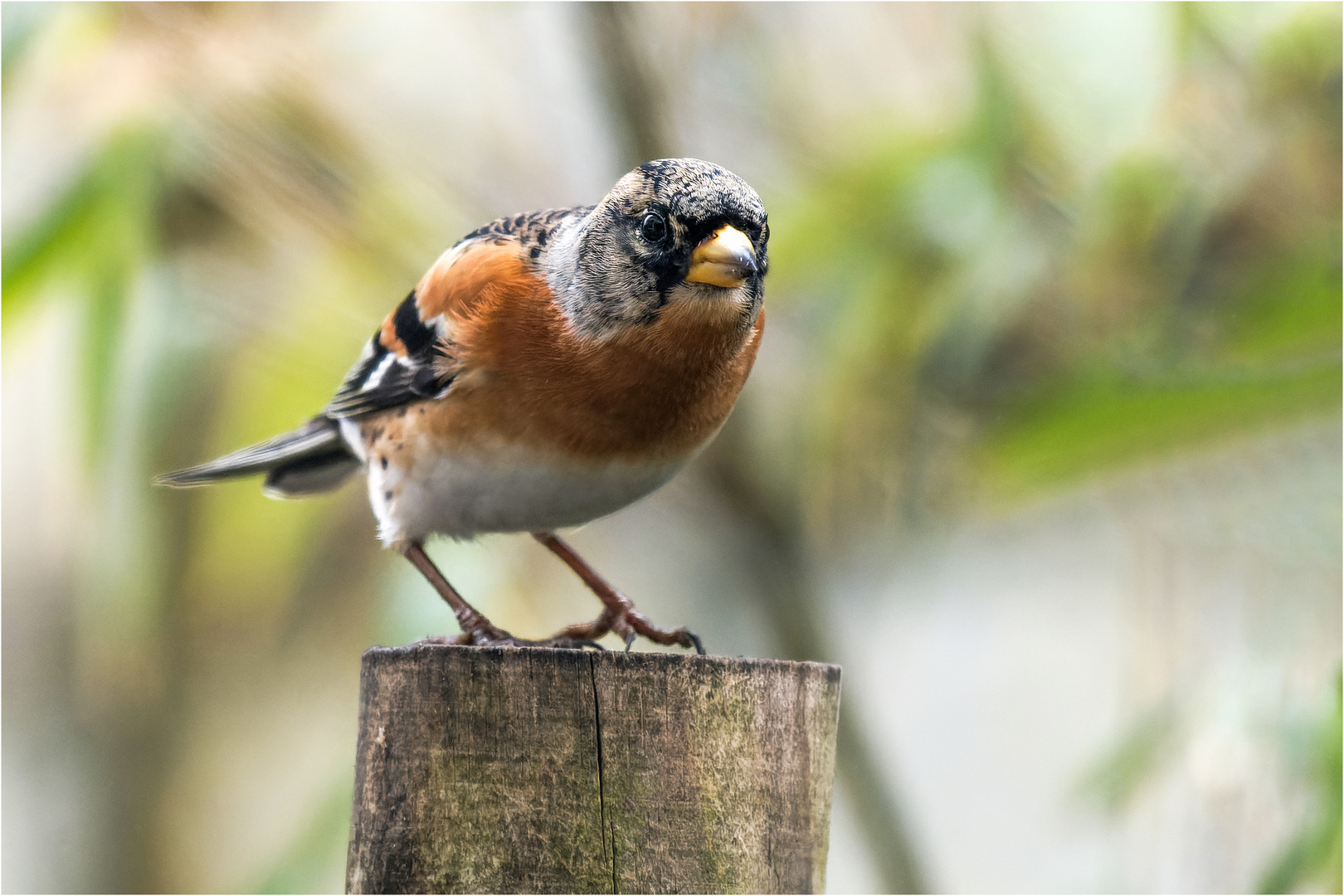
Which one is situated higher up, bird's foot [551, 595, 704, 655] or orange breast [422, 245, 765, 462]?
orange breast [422, 245, 765, 462]

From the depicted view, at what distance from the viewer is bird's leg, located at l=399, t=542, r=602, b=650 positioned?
2.63 metres

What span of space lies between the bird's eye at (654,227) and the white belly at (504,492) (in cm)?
48

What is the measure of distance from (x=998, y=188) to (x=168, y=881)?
4.99 metres

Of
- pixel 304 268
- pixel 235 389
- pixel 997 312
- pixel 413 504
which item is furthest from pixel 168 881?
pixel 997 312

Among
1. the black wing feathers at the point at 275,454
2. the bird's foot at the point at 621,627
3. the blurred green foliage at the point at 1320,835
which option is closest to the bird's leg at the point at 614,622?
the bird's foot at the point at 621,627

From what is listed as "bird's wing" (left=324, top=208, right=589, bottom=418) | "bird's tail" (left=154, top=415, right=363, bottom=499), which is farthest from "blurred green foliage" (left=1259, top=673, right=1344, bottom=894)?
"bird's tail" (left=154, top=415, right=363, bottom=499)

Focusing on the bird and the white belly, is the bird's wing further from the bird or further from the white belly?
the white belly

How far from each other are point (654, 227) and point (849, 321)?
2.08 meters

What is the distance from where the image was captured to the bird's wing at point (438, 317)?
268 cm

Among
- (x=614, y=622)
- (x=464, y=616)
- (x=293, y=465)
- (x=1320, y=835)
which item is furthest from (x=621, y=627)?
(x=1320, y=835)

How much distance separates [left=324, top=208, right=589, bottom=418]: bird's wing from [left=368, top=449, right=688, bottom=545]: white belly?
0.19m

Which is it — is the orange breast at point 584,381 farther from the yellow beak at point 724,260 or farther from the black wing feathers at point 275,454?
the black wing feathers at point 275,454

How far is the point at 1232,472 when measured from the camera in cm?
423

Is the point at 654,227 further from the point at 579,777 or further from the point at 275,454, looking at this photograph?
the point at 275,454
